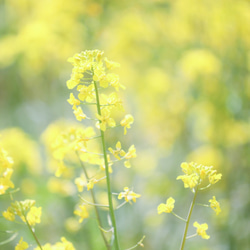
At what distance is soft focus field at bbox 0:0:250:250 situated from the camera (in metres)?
1.05

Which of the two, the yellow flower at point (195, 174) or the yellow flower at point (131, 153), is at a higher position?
the yellow flower at point (131, 153)

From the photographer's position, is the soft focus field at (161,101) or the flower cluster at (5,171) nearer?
the flower cluster at (5,171)

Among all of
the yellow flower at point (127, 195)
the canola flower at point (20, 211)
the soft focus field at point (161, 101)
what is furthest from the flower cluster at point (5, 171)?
the soft focus field at point (161, 101)

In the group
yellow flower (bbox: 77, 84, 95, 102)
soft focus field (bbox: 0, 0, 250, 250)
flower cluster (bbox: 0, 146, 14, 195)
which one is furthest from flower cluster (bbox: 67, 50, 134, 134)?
soft focus field (bbox: 0, 0, 250, 250)

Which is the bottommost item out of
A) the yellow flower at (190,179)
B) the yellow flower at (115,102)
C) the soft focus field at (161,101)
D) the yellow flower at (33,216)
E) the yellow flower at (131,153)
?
the yellow flower at (33,216)

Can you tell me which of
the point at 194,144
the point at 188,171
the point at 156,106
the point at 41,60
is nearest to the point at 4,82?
the point at 41,60

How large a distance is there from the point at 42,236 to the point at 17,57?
0.83 meters

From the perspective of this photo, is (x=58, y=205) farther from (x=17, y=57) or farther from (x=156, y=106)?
(x=17, y=57)

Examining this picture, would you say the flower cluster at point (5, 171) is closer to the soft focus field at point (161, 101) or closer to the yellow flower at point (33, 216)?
the yellow flower at point (33, 216)

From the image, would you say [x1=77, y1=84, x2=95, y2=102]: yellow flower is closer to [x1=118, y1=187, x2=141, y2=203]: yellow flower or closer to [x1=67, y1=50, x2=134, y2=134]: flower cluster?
[x1=67, y1=50, x2=134, y2=134]: flower cluster


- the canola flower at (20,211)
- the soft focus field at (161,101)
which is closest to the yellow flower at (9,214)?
the canola flower at (20,211)

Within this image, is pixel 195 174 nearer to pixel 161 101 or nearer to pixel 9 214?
pixel 9 214

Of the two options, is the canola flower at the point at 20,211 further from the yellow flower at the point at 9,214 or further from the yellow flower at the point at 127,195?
the yellow flower at the point at 127,195

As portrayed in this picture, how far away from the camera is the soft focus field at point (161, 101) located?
105 cm
